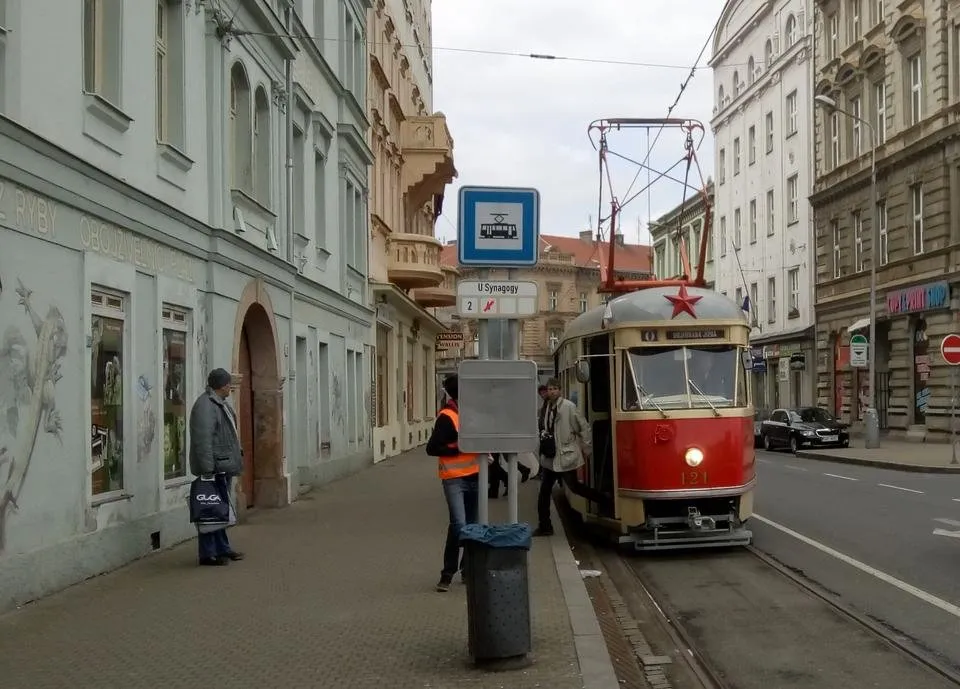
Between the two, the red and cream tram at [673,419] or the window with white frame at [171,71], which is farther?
the window with white frame at [171,71]

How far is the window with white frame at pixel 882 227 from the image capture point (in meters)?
39.0

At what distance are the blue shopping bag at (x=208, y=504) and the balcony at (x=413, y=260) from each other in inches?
810

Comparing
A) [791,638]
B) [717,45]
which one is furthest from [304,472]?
[717,45]

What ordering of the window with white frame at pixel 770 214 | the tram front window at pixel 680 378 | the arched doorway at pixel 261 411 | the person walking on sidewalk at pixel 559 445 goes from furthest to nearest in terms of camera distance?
the window with white frame at pixel 770 214 → the arched doorway at pixel 261 411 → the person walking on sidewalk at pixel 559 445 → the tram front window at pixel 680 378

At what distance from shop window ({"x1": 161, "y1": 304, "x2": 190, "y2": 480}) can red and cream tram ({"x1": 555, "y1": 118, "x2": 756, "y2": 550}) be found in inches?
179

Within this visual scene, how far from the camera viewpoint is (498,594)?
22.4 feet

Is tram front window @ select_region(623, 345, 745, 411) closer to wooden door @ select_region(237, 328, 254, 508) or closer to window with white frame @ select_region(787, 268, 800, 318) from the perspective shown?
wooden door @ select_region(237, 328, 254, 508)

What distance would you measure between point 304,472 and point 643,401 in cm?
910

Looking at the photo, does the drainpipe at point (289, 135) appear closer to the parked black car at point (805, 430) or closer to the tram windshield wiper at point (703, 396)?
the tram windshield wiper at point (703, 396)

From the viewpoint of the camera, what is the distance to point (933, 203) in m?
34.9

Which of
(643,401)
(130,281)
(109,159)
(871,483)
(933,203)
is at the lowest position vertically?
(871,483)

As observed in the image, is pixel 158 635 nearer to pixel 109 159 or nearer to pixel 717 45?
pixel 109 159

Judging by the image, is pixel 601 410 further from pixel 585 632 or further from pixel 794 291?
pixel 794 291

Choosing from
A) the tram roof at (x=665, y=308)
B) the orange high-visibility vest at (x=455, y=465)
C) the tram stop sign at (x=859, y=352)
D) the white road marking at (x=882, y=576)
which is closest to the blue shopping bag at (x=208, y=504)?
the orange high-visibility vest at (x=455, y=465)
